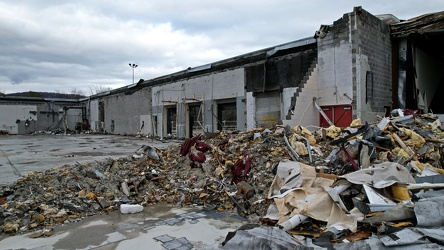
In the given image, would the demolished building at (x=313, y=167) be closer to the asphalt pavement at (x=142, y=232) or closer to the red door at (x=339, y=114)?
the red door at (x=339, y=114)

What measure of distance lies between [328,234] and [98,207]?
4.25m

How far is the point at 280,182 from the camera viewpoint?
18.6 ft

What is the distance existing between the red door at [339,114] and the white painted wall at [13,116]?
1324 inches

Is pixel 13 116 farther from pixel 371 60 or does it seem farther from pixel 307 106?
pixel 371 60

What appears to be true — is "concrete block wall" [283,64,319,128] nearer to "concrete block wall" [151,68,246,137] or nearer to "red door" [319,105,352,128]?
"red door" [319,105,352,128]

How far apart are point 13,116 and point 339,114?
34.7 metres

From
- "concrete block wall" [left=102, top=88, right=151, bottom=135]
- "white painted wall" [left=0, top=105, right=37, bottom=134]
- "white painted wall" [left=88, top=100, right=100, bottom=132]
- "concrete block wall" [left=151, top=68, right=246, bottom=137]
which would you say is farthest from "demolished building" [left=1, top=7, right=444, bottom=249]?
"white painted wall" [left=0, top=105, right=37, bottom=134]

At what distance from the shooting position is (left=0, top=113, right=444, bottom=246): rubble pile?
423 cm

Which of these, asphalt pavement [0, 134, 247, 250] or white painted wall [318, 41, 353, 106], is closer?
asphalt pavement [0, 134, 247, 250]

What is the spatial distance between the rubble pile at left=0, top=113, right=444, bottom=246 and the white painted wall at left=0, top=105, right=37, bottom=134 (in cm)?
3179

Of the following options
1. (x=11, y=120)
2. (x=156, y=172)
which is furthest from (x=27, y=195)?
(x=11, y=120)

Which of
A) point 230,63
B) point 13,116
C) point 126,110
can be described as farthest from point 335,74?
point 13,116

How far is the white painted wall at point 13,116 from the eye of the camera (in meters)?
32.1

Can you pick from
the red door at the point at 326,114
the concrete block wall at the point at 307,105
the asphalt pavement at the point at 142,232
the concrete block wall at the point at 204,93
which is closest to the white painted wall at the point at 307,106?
the concrete block wall at the point at 307,105
